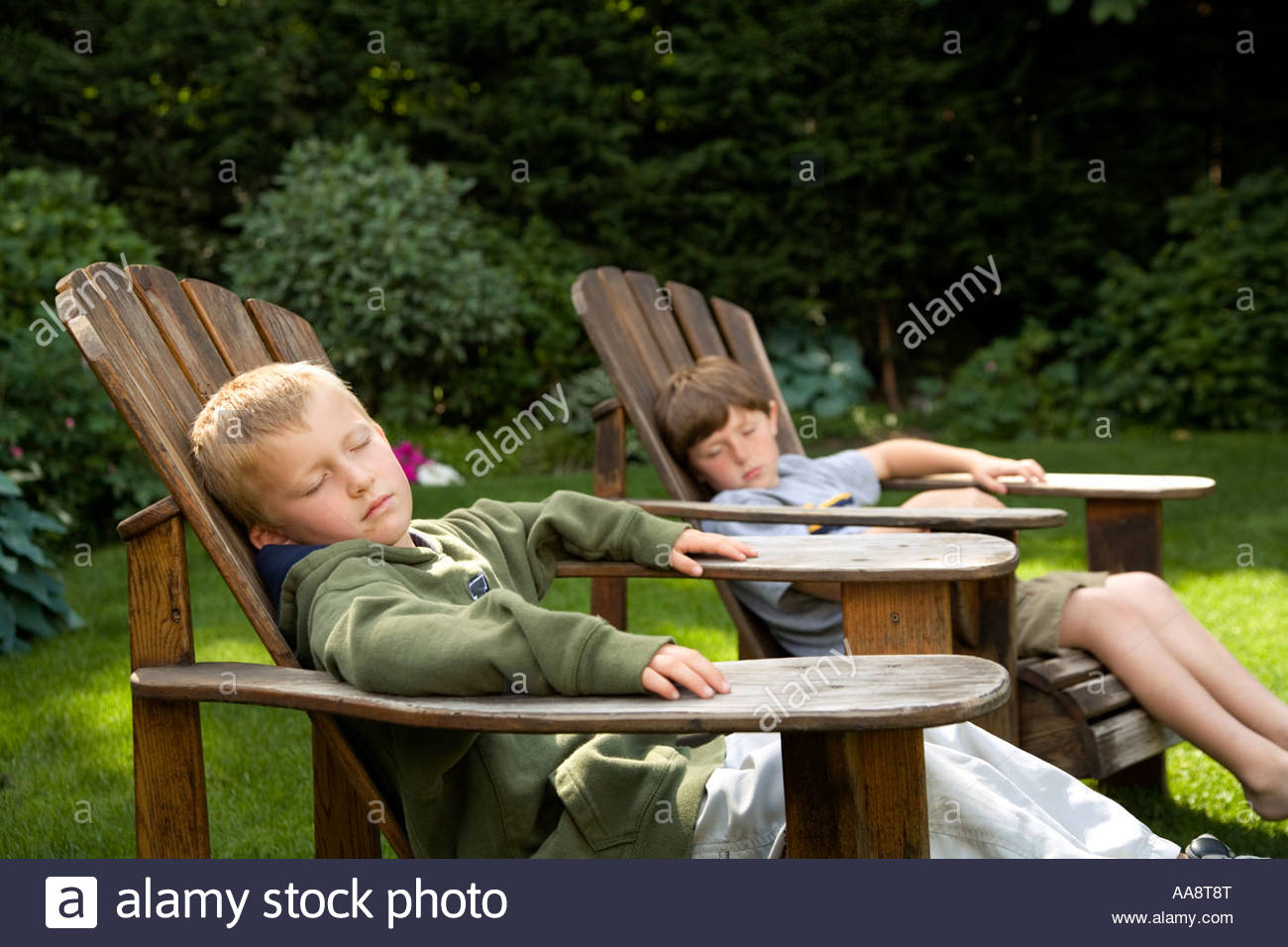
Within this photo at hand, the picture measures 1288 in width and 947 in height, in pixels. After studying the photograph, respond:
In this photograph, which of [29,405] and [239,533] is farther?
[29,405]

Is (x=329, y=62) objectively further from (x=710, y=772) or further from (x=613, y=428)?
(x=710, y=772)

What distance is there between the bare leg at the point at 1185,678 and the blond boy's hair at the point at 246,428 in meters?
1.51

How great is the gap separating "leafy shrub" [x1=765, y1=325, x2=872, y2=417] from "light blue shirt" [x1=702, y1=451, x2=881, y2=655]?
5368 millimetres

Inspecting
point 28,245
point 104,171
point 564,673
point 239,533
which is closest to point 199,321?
point 239,533

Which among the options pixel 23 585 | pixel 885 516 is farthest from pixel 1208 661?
pixel 23 585

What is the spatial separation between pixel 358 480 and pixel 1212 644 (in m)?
1.68

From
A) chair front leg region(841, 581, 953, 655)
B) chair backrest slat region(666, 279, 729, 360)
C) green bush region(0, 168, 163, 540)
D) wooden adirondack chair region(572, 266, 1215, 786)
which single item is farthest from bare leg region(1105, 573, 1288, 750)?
green bush region(0, 168, 163, 540)

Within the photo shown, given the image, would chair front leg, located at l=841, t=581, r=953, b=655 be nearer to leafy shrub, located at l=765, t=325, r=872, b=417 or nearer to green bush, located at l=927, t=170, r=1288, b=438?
green bush, located at l=927, t=170, r=1288, b=438

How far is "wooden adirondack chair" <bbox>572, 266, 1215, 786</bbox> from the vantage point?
2418mm

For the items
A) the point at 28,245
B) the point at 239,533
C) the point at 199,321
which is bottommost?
the point at 239,533

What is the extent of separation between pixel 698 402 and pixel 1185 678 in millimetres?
1217

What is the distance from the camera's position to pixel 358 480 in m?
1.89
